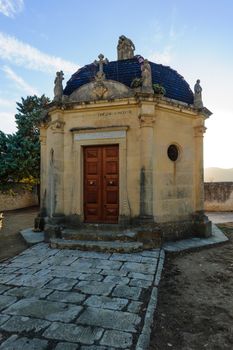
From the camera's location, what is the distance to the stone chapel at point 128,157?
7.97 m

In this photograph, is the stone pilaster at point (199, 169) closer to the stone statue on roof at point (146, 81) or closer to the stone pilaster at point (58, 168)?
the stone statue on roof at point (146, 81)

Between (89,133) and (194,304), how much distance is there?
5750 mm

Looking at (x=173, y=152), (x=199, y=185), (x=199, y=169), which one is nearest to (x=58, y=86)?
(x=173, y=152)

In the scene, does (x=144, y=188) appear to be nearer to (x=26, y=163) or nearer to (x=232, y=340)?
(x=232, y=340)

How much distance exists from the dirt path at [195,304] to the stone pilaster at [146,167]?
1.47m

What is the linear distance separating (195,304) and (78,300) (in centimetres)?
207

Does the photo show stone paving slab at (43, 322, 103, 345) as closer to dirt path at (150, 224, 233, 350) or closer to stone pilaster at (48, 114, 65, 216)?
dirt path at (150, 224, 233, 350)

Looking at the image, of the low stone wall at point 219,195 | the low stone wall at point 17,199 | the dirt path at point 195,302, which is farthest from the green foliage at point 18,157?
the low stone wall at point 219,195

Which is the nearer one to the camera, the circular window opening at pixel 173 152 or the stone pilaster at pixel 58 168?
the stone pilaster at pixel 58 168

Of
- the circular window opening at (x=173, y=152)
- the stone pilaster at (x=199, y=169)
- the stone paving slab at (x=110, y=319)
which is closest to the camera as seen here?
the stone paving slab at (x=110, y=319)

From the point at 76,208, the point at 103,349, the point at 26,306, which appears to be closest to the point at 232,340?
the point at 103,349

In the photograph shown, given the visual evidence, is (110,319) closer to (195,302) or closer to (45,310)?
(45,310)

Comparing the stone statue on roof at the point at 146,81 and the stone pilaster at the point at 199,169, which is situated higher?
the stone statue on roof at the point at 146,81

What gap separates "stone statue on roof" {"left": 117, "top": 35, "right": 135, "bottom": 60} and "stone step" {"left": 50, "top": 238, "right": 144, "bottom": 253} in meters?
8.48
